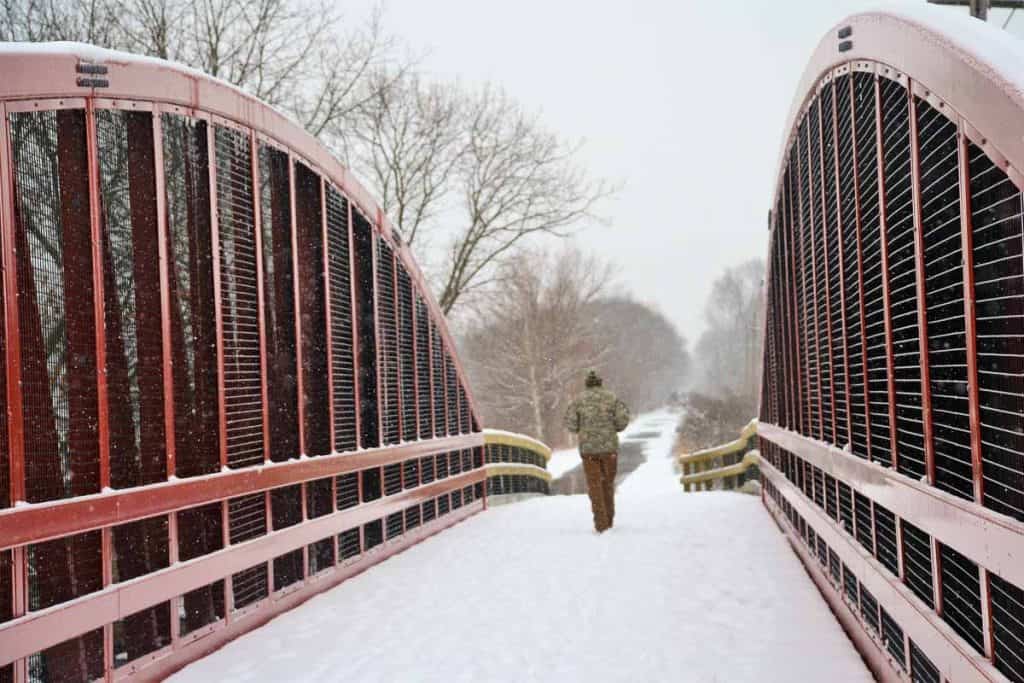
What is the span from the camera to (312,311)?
19.3 ft

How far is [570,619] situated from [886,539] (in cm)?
197

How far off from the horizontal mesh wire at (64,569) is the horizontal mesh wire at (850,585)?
12.6 ft

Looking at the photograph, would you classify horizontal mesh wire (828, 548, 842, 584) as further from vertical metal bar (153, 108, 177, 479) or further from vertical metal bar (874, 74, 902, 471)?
vertical metal bar (153, 108, 177, 479)

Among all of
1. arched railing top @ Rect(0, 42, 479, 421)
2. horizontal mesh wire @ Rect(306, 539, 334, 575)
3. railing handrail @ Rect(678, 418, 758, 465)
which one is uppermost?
arched railing top @ Rect(0, 42, 479, 421)

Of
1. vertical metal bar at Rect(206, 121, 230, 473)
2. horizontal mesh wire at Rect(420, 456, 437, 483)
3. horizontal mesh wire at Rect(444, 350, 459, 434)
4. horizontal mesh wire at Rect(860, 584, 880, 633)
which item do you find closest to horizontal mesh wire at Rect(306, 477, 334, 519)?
vertical metal bar at Rect(206, 121, 230, 473)

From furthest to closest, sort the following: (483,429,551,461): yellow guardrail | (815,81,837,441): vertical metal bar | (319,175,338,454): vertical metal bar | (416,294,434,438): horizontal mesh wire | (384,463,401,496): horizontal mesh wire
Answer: (483,429,551,461): yellow guardrail → (416,294,434,438): horizontal mesh wire → (384,463,401,496): horizontal mesh wire → (319,175,338,454): vertical metal bar → (815,81,837,441): vertical metal bar

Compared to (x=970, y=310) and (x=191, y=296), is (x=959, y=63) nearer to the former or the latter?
(x=970, y=310)

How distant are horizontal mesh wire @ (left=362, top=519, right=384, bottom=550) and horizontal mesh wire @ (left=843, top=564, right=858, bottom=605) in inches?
147

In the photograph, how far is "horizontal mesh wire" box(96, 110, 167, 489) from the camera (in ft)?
13.1

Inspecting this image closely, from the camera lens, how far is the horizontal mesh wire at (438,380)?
8750 millimetres

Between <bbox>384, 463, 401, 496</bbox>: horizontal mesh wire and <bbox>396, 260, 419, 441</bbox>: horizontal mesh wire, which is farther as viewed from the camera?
<bbox>396, 260, 419, 441</bbox>: horizontal mesh wire

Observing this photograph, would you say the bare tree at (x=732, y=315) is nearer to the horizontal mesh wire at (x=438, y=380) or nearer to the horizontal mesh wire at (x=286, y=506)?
the horizontal mesh wire at (x=438, y=380)

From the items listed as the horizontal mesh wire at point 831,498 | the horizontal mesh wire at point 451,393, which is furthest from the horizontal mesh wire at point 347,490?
the horizontal mesh wire at point 831,498

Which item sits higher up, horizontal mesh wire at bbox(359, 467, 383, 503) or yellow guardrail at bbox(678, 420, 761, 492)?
horizontal mesh wire at bbox(359, 467, 383, 503)
